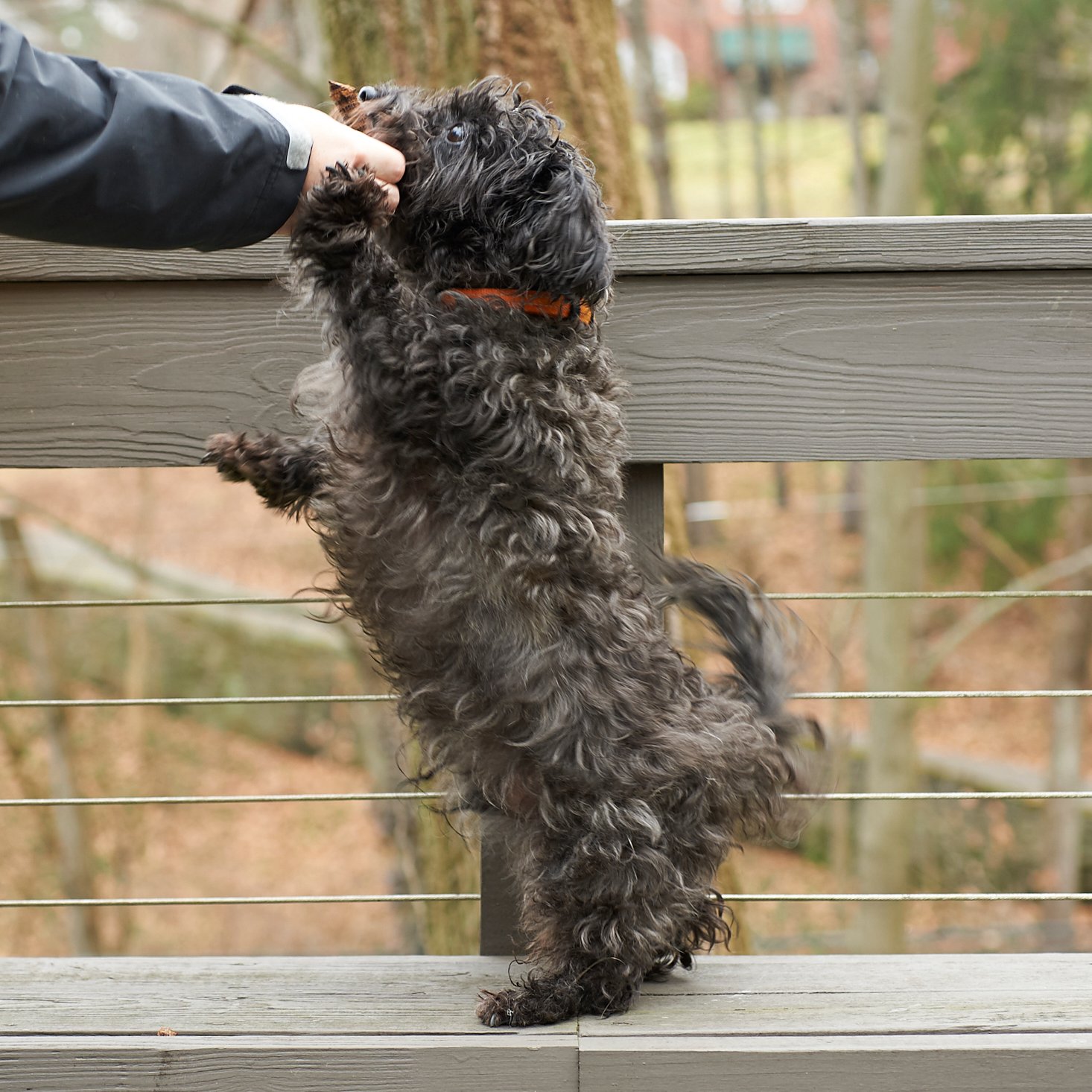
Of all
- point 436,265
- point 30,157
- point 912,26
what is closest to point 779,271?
point 436,265

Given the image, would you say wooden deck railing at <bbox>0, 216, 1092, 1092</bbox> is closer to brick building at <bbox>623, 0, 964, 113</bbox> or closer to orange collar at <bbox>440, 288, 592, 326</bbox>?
orange collar at <bbox>440, 288, 592, 326</bbox>

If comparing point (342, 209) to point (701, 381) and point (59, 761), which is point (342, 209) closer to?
point (701, 381)

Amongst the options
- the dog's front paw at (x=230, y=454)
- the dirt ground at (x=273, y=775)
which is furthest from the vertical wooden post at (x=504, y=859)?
the dirt ground at (x=273, y=775)

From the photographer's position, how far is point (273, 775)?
10.4m

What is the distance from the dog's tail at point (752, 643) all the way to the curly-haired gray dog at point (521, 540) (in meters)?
0.13

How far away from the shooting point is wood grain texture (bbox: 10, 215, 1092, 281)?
1875 mm

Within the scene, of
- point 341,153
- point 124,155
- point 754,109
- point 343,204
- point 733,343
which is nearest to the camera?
point 124,155

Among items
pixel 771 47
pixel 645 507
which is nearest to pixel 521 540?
pixel 645 507

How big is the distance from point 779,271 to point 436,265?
569 millimetres

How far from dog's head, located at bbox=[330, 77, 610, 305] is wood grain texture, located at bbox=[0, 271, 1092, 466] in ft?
0.68

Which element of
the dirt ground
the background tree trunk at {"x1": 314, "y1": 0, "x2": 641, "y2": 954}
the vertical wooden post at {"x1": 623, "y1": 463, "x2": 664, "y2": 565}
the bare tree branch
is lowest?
the dirt ground

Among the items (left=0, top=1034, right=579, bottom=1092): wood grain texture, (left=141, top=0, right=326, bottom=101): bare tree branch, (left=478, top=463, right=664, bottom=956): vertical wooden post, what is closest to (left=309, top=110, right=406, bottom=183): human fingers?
(left=478, top=463, right=664, bottom=956): vertical wooden post

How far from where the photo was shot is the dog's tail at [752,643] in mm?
2039

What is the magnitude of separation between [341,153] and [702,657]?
3747 millimetres
